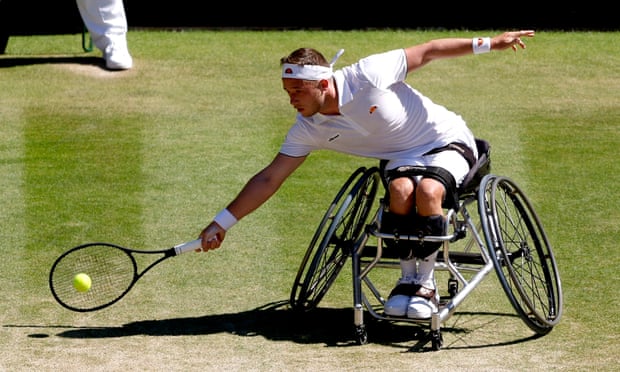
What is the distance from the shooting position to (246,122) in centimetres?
1131

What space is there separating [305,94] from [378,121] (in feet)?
1.34

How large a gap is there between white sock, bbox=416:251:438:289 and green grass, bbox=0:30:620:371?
30 cm

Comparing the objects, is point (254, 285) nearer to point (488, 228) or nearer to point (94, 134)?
point (488, 228)

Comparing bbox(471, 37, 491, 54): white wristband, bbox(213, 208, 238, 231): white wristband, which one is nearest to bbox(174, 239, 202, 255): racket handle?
bbox(213, 208, 238, 231): white wristband

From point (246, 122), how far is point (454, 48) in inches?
189

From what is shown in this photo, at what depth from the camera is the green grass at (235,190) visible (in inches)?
250

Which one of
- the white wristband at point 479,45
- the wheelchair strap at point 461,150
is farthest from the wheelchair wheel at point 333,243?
the white wristband at point 479,45

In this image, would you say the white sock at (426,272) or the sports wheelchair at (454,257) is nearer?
the sports wheelchair at (454,257)

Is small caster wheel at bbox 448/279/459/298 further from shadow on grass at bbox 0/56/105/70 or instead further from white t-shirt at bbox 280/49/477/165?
shadow on grass at bbox 0/56/105/70

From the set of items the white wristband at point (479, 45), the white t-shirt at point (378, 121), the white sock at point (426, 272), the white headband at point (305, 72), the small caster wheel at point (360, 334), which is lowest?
the small caster wheel at point (360, 334)

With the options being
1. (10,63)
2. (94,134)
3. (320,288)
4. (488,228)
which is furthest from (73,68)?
(488,228)

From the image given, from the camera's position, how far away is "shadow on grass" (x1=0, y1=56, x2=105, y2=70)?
13.1m

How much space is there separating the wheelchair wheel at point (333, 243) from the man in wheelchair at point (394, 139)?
9.1 inches

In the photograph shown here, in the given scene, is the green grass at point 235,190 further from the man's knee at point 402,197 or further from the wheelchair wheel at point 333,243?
the man's knee at point 402,197
